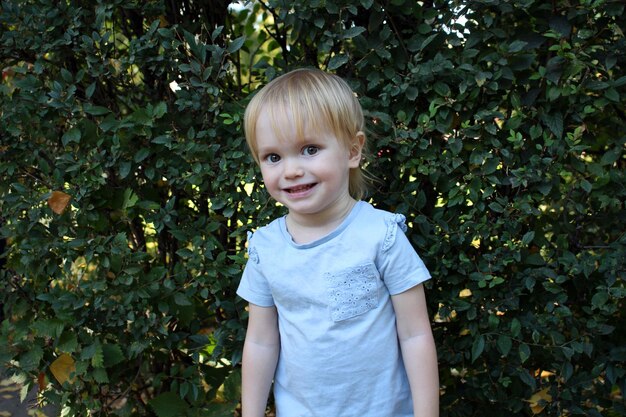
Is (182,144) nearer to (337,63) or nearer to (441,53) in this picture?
(337,63)

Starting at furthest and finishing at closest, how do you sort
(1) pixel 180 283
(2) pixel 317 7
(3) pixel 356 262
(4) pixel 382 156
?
(1) pixel 180 283 → (4) pixel 382 156 → (2) pixel 317 7 → (3) pixel 356 262

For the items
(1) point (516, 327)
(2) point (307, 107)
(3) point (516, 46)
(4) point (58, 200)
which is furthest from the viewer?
(4) point (58, 200)

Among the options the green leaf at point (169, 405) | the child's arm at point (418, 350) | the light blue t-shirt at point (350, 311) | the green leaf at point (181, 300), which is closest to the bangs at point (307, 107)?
the light blue t-shirt at point (350, 311)

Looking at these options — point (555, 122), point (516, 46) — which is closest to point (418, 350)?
point (555, 122)

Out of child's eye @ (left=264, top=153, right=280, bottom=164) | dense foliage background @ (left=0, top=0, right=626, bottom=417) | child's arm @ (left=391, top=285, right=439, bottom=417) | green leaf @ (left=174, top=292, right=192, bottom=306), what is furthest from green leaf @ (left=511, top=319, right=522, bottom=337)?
green leaf @ (left=174, top=292, right=192, bottom=306)

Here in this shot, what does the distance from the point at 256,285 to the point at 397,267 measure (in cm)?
45

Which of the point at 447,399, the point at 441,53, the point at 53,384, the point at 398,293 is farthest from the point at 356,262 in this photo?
the point at 53,384

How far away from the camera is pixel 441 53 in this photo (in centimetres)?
241

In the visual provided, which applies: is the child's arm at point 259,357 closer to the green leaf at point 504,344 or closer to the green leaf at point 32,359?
the green leaf at point 504,344

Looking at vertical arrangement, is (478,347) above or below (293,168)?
below

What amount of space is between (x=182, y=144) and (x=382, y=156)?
0.71 m

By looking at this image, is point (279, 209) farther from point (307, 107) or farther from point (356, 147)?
point (307, 107)

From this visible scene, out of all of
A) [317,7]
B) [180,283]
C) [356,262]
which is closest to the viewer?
[356,262]

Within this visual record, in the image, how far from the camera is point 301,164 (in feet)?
6.42
